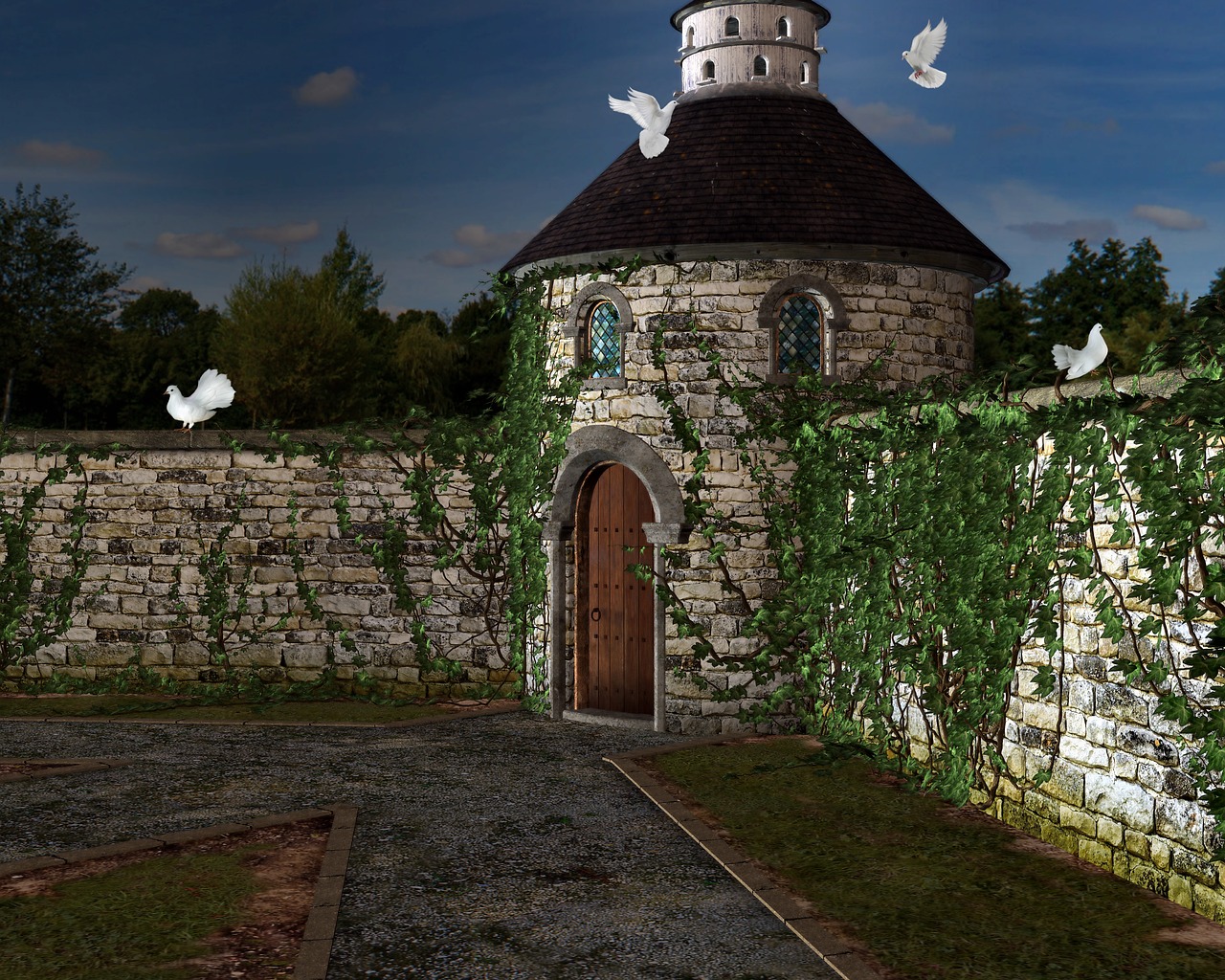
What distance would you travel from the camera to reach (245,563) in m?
14.5

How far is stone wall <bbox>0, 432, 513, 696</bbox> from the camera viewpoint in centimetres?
1414

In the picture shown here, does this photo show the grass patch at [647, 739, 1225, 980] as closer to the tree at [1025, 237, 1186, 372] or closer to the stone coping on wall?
the stone coping on wall

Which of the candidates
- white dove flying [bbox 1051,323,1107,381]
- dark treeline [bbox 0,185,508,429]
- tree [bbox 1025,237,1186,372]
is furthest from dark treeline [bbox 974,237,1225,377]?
white dove flying [bbox 1051,323,1107,381]

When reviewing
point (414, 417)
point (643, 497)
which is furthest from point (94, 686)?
point (643, 497)

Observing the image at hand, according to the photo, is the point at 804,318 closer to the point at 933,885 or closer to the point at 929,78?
the point at 929,78

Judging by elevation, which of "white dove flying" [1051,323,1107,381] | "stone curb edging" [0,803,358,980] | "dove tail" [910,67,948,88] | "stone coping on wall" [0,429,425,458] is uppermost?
"dove tail" [910,67,948,88]

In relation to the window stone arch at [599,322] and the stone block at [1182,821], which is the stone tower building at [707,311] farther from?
the stone block at [1182,821]

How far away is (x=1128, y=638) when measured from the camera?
23.0 feet

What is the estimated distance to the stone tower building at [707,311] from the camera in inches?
470

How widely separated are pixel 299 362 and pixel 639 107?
2652cm

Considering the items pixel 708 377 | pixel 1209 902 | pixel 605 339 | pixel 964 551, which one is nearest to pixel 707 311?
pixel 708 377

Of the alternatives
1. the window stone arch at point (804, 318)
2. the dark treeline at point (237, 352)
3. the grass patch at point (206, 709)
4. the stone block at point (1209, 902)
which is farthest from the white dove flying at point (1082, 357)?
the dark treeline at point (237, 352)

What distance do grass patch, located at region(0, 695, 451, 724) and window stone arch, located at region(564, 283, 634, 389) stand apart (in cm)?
404

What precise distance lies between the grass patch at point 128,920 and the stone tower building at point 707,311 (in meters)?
5.55
